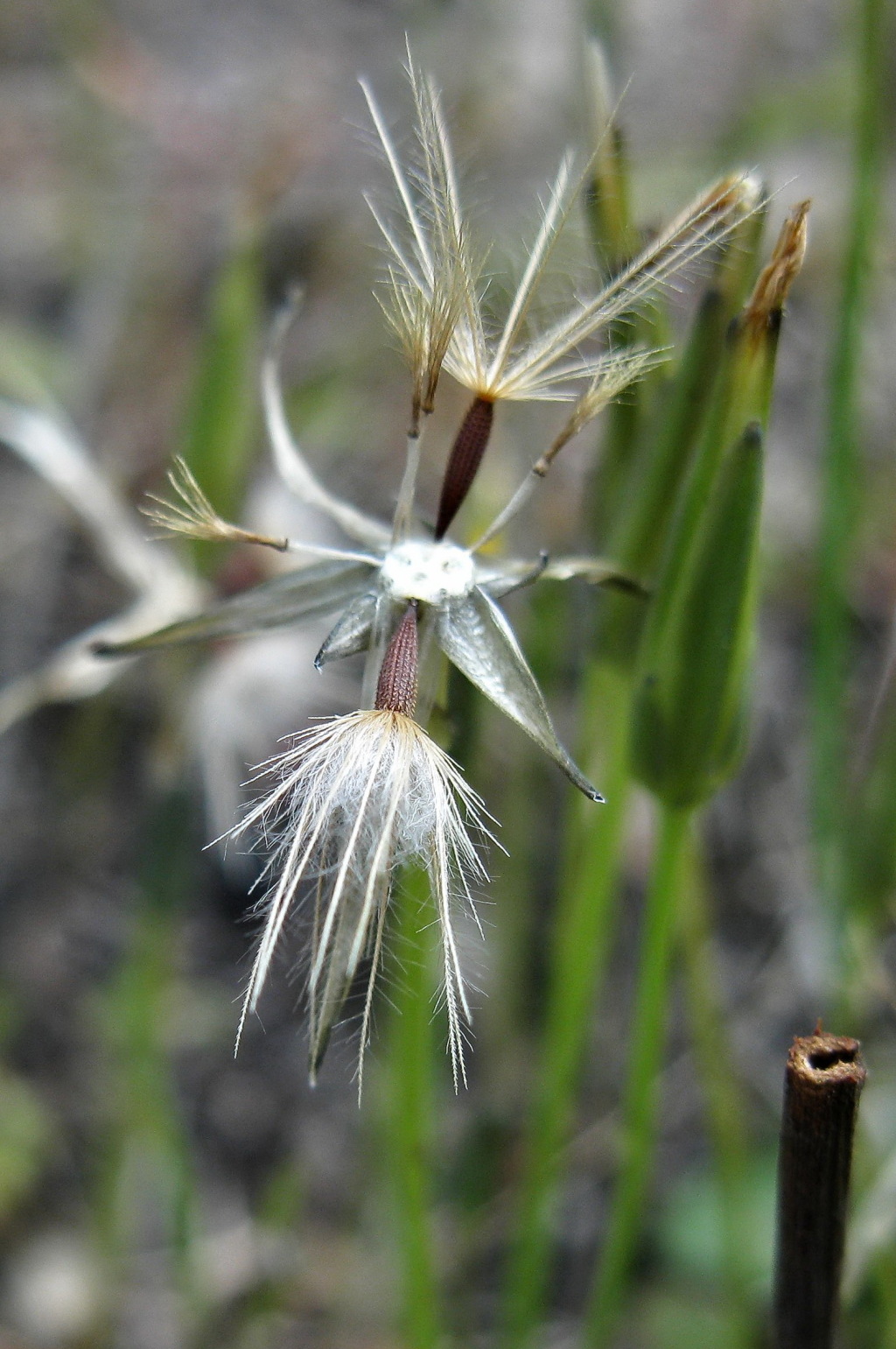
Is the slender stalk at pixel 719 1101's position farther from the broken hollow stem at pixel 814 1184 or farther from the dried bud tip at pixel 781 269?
the dried bud tip at pixel 781 269

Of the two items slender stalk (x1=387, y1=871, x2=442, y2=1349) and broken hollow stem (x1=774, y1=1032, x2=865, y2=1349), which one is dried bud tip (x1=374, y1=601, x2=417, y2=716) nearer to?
slender stalk (x1=387, y1=871, x2=442, y2=1349)

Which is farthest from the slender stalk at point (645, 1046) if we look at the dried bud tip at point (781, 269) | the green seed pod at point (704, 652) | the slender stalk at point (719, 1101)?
the dried bud tip at point (781, 269)

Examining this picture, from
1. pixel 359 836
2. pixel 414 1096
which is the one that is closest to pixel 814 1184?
pixel 359 836

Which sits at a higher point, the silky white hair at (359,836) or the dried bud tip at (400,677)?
the dried bud tip at (400,677)

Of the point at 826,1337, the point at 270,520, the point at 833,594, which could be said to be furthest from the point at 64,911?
the point at 826,1337

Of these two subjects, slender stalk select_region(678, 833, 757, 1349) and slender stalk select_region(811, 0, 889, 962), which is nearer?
slender stalk select_region(811, 0, 889, 962)

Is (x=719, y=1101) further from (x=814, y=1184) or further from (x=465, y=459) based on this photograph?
(x=465, y=459)

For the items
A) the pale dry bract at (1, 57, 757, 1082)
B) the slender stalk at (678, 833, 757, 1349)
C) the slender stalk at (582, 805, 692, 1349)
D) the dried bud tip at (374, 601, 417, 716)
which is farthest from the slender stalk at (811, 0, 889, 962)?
the dried bud tip at (374, 601, 417, 716)
